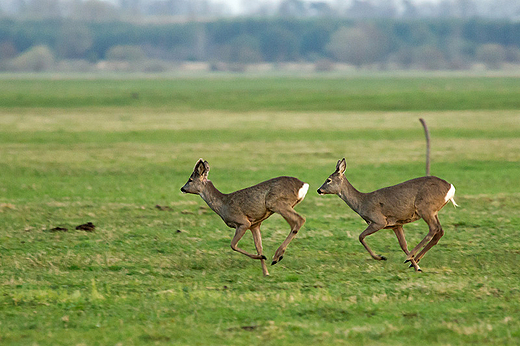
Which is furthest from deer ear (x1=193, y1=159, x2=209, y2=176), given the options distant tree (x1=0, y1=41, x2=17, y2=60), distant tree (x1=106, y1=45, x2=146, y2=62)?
distant tree (x1=0, y1=41, x2=17, y2=60)

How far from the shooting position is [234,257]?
13539mm

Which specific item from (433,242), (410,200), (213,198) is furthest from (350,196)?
(213,198)

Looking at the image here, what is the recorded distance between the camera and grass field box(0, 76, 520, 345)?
9.56 m

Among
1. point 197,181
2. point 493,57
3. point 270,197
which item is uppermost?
point 197,181

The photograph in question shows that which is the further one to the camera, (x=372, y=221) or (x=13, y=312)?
(x=372, y=221)

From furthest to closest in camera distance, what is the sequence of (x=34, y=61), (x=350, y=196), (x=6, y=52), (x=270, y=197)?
(x=6, y=52) → (x=34, y=61) → (x=350, y=196) → (x=270, y=197)

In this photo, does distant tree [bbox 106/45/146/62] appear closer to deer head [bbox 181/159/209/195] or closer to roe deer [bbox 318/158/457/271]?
deer head [bbox 181/159/209/195]

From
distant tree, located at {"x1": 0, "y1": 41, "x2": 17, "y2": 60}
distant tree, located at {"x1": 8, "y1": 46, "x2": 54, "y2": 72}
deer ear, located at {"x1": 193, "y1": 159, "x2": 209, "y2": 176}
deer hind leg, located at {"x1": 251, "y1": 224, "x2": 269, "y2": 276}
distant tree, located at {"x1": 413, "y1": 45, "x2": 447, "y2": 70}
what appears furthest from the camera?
distant tree, located at {"x1": 0, "y1": 41, "x2": 17, "y2": 60}

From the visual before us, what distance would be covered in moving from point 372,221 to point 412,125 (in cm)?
3602

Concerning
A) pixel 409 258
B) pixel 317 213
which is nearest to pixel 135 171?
pixel 317 213

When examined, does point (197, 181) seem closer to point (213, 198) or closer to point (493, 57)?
point (213, 198)

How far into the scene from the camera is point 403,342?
9.01m

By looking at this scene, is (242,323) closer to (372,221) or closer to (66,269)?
(372,221)

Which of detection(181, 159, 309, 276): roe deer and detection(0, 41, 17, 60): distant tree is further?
detection(0, 41, 17, 60): distant tree
